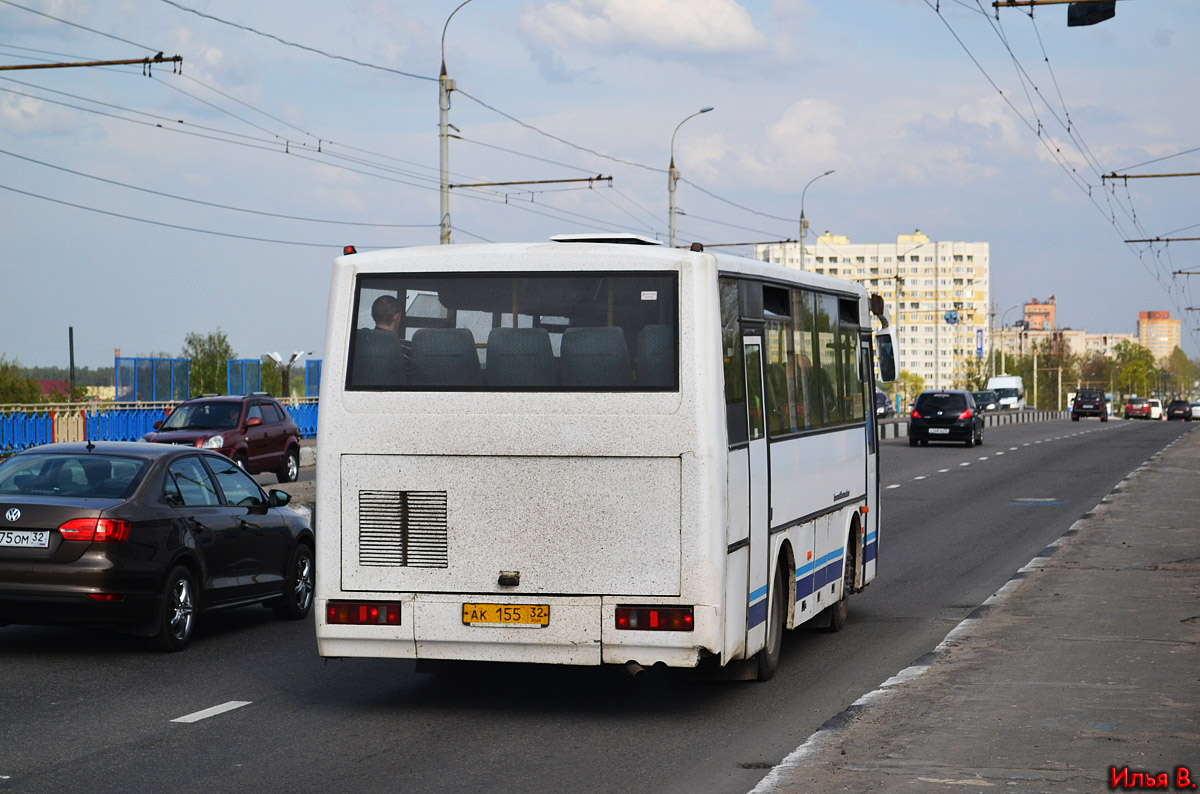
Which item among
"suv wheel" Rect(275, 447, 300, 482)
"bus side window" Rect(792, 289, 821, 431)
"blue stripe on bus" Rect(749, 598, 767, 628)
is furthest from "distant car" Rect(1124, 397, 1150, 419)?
"blue stripe on bus" Rect(749, 598, 767, 628)

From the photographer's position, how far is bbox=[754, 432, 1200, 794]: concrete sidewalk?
6590mm

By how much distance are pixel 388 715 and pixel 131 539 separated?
8.87 feet

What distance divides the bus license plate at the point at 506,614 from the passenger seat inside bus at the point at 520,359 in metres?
1.21

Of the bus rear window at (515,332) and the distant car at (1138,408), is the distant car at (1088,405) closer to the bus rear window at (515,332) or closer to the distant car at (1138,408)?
the distant car at (1138,408)

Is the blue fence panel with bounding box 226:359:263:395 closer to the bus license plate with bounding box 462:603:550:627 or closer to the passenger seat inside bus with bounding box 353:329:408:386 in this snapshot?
the passenger seat inside bus with bounding box 353:329:408:386

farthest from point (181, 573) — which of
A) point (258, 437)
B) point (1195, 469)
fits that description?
point (1195, 469)

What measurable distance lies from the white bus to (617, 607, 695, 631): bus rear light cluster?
1cm

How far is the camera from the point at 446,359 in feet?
27.9

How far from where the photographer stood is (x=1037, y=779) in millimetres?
6488

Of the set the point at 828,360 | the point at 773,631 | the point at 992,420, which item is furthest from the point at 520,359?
the point at 992,420

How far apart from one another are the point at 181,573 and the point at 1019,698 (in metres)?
5.77

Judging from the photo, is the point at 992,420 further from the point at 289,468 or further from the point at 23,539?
the point at 23,539

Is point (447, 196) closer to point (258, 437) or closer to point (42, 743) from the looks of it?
point (258, 437)

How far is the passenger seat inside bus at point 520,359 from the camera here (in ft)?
27.5
